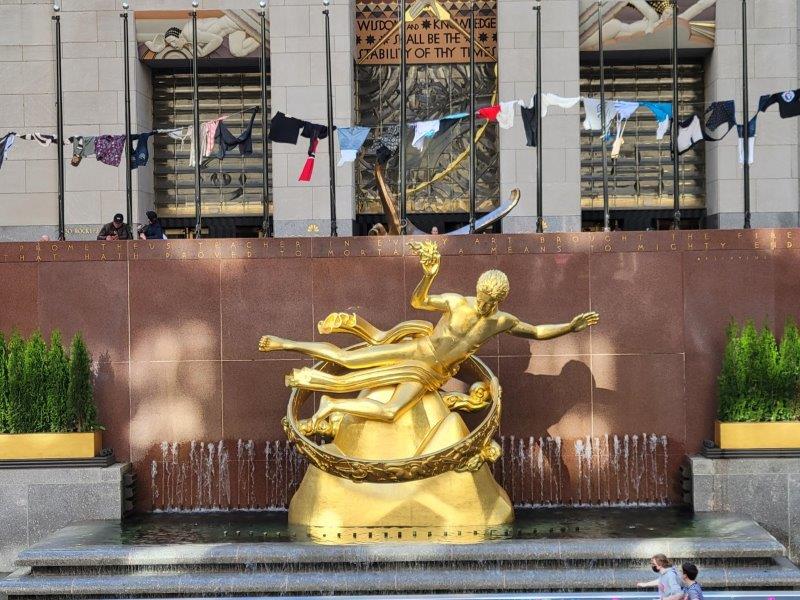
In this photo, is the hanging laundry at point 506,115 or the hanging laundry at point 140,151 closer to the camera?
the hanging laundry at point 506,115

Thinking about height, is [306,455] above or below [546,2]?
below

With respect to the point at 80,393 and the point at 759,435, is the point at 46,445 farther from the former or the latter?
the point at 759,435

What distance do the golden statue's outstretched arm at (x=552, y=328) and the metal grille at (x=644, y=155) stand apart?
47.6 feet

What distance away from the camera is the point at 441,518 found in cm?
1548

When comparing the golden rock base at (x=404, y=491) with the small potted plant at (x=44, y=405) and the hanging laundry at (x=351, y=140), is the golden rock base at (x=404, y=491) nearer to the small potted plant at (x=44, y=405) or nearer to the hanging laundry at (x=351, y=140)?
the small potted plant at (x=44, y=405)

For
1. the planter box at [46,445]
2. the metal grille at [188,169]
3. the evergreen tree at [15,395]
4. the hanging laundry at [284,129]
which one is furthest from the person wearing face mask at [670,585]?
the metal grille at [188,169]

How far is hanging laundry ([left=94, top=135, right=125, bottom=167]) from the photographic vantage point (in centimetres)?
2038

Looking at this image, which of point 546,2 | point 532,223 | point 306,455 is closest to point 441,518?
point 306,455

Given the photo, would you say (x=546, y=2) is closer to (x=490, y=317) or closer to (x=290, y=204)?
(x=290, y=204)

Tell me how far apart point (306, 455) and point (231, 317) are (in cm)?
314

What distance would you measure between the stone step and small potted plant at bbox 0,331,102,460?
10.4 ft

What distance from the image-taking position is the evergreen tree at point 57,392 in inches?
675

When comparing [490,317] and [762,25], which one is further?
[762,25]

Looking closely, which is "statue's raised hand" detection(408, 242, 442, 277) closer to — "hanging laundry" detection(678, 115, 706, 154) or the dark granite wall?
the dark granite wall
